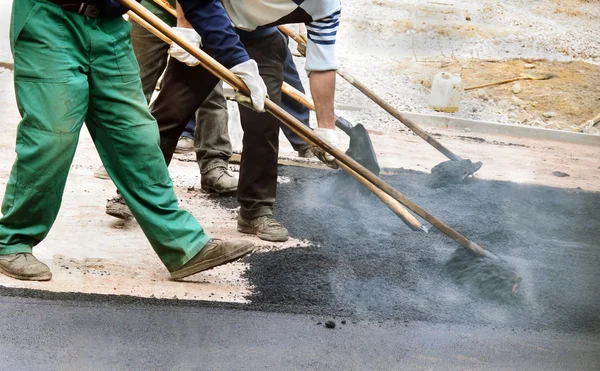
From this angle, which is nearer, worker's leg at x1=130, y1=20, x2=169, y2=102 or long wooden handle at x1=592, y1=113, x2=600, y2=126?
worker's leg at x1=130, y1=20, x2=169, y2=102

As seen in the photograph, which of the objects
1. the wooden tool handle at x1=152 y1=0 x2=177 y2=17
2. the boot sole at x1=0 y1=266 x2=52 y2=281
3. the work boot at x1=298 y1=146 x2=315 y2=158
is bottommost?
the work boot at x1=298 y1=146 x2=315 y2=158

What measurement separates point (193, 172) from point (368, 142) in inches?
53.9

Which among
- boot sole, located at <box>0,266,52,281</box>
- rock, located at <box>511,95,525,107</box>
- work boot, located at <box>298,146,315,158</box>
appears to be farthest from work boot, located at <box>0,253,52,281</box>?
rock, located at <box>511,95,525,107</box>

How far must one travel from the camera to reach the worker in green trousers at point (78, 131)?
152 inches

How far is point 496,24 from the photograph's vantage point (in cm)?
1420

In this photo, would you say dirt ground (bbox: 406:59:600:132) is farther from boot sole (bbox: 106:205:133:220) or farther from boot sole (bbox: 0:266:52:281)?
boot sole (bbox: 0:266:52:281)

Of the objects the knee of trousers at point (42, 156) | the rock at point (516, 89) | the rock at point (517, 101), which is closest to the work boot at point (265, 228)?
the knee of trousers at point (42, 156)

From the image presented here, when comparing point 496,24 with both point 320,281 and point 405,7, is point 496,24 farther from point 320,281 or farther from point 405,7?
point 320,281

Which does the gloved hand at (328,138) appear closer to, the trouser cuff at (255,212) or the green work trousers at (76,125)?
the trouser cuff at (255,212)

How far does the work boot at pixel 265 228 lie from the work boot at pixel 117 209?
67 centimetres

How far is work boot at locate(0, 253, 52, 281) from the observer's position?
410 centimetres

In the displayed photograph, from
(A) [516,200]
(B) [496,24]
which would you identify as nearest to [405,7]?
(B) [496,24]

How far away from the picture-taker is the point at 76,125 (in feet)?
13.1

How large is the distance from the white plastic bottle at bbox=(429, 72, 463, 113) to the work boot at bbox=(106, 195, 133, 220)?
17.8ft
